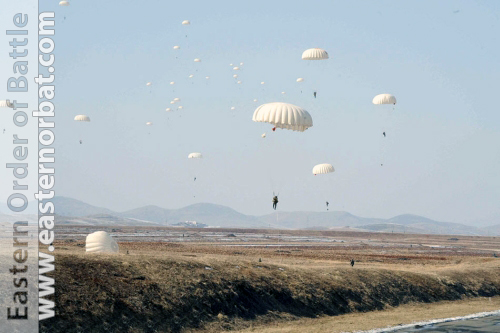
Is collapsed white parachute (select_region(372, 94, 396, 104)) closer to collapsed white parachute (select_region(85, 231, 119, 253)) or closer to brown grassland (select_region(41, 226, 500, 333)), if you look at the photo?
brown grassland (select_region(41, 226, 500, 333))

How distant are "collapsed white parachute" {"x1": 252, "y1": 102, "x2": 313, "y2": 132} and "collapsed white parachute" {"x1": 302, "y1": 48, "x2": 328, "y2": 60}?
16.0m

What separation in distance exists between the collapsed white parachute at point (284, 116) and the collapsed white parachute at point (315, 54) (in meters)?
16.0

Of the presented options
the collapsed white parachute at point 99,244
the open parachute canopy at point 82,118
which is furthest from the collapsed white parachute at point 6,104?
the collapsed white parachute at point 99,244

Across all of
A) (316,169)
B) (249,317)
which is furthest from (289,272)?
(316,169)

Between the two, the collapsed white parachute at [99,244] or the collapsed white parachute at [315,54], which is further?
the collapsed white parachute at [315,54]

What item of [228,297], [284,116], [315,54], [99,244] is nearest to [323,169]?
[315,54]

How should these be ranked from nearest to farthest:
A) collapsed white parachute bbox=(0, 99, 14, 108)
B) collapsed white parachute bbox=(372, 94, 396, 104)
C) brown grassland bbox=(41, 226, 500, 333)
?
brown grassland bbox=(41, 226, 500, 333)
collapsed white parachute bbox=(372, 94, 396, 104)
collapsed white parachute bbox=(0, 99, 14, 108)

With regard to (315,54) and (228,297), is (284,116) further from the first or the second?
(315,54)

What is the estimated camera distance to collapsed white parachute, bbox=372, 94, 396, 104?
67188 mm

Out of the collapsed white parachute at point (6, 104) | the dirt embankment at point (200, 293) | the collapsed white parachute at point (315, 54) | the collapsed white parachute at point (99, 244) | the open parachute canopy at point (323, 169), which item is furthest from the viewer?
the collapsed white parachute at point (6, 104)

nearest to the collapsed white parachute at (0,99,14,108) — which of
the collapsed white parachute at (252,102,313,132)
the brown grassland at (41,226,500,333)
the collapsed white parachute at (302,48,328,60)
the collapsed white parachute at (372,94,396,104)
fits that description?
the collapsed white parachute at (302,48,328,60)

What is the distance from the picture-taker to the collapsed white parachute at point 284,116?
44.1 metres

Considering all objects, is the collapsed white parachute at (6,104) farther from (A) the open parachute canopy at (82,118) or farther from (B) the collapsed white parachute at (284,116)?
(B) the collapsed white parachute at (284,116)

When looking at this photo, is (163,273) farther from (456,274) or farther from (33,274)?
(456,274)
